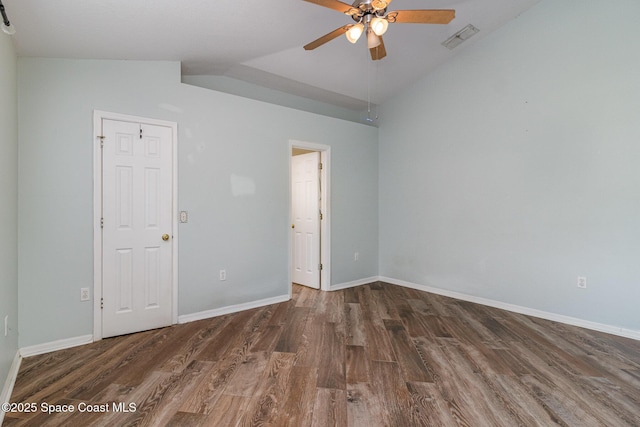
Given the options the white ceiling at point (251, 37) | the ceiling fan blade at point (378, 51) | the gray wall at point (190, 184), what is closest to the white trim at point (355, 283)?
the gray wall at point (190, 184)

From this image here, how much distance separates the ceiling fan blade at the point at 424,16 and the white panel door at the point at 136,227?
240 centimetres

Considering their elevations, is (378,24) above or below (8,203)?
above

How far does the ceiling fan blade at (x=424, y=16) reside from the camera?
212 centimetres

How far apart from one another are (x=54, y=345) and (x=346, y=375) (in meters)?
2.47

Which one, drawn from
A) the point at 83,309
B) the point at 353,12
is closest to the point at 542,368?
the point at 353,12

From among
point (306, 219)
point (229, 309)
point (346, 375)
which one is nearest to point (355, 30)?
point (346, 375)

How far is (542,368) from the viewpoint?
2.33m

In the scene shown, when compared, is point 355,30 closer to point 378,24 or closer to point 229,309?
point 378,24

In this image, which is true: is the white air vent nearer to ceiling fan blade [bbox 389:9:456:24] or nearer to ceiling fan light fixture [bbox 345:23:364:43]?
ceiling fan blade [bbox 389:9:456:24]

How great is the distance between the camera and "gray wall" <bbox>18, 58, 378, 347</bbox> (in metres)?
2.58

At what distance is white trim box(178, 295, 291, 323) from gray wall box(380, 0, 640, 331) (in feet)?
6.89

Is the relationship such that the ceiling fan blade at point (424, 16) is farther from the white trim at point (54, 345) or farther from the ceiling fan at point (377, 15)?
the white trim at point (54, 345)

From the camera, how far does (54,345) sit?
2627 mm

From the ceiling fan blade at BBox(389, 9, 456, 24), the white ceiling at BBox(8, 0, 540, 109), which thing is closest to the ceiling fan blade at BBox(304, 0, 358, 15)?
the ceiling fan blade at BBox(389, 9, 456, 24)
